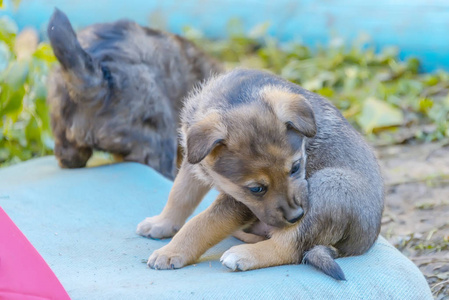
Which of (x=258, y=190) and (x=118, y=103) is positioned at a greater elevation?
(x=258, y=190)

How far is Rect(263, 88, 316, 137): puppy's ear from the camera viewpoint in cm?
357

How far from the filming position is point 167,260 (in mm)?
3725

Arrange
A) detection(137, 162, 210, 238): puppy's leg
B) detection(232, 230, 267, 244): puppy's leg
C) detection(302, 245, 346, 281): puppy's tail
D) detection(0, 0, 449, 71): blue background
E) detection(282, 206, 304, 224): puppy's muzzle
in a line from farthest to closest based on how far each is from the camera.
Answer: detection(0, 0, 449, 71): blue background < detection(137, 162, 210, 238): puppy's leg < detection(232, 230, 267, 244): puppy's leg < detection(282, 206, 304, 224): puppy's muzzle < detection(302, 245, 346, 281): puppy's tail

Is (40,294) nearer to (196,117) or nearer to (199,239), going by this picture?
(199,239)

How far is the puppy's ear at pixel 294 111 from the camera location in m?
3.57

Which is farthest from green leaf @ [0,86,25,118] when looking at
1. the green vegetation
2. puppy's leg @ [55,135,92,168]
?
puppy's leg @ [55,135,92,168]

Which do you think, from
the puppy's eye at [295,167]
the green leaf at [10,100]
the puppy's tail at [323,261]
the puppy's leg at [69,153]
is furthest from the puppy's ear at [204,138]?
the green leaf at [10,100]

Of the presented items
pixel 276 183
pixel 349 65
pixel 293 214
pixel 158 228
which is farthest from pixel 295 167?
Answer: pixel 349 65

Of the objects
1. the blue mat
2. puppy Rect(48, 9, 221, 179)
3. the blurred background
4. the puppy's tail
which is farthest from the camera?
the blurred background

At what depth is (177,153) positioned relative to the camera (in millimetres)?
6562

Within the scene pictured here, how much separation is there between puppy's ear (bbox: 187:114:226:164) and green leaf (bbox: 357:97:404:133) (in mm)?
4291

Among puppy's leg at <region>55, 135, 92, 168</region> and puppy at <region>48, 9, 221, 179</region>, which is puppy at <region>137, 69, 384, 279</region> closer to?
puppy at <region>48, 9, 221, 179</region>

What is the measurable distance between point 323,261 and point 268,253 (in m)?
0.34

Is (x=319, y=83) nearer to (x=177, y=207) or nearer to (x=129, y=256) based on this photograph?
(x=177, y=207)
